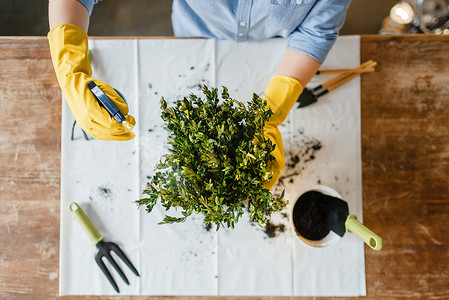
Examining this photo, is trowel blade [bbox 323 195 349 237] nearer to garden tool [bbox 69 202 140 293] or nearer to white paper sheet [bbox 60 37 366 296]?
white paper sheet [bbox 60 37 366 296]

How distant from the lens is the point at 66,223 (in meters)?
0.94

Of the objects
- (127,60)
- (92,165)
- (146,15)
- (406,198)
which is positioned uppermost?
(146,15)

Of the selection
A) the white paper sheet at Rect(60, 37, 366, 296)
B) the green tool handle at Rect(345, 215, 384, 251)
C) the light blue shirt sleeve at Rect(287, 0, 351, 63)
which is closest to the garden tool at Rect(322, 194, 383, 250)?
the green tool handle at Rect(345, 215, 384, 251)

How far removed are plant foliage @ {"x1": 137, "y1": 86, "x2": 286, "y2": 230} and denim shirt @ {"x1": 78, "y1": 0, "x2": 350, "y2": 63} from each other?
0.33 metres

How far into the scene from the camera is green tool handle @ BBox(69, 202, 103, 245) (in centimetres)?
91

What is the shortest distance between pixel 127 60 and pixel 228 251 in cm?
68

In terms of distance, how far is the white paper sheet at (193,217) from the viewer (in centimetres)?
94

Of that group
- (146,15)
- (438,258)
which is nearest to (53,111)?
(146,15)

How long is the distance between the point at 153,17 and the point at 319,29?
1014 mm

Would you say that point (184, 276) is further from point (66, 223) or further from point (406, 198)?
point (406, 198)

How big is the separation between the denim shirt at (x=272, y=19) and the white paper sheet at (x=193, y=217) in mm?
65

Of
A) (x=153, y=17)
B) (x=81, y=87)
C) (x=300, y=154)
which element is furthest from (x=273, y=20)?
(x=153, y=17)

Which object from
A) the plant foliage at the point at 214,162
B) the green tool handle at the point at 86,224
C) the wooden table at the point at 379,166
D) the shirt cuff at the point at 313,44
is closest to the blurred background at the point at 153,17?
the wooden table at the point at 379,166

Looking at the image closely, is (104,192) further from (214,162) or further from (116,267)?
(214,162)
